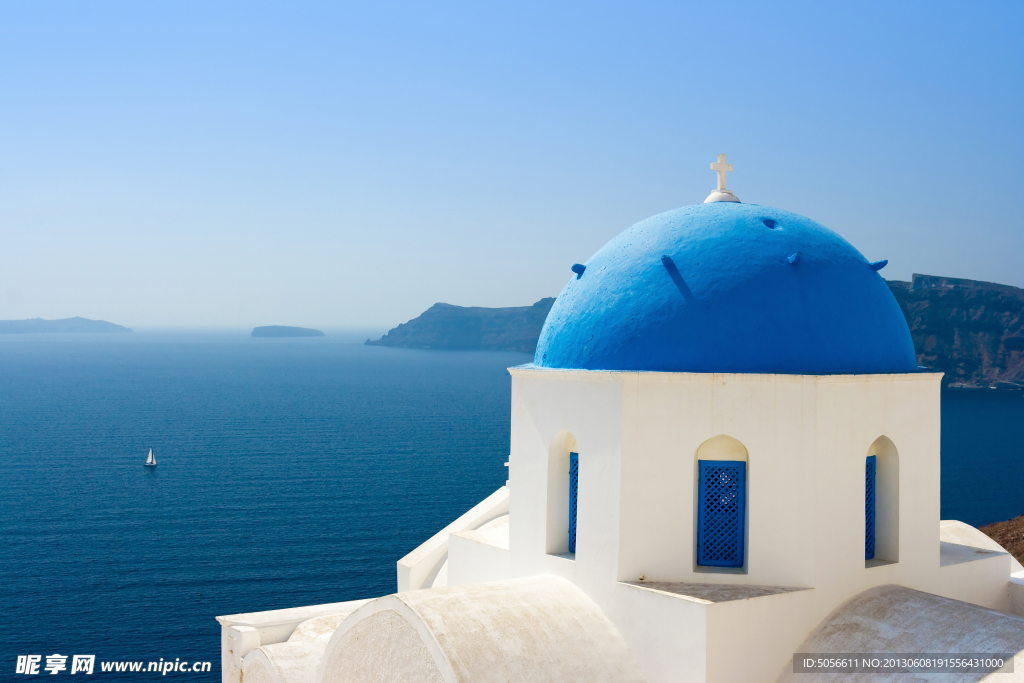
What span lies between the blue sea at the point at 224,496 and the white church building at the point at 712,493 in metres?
23.3

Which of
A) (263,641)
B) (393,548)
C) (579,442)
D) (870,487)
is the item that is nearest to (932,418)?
(870,487)

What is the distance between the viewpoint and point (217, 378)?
471 ft

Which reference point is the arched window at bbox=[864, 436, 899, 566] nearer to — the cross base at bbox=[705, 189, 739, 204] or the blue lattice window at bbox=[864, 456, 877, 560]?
the blue lattice window at bbox=[864, 456, 877, 560]

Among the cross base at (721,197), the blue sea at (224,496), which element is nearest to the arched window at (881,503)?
the cross base at (721,197)

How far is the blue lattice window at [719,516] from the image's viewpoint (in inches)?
393

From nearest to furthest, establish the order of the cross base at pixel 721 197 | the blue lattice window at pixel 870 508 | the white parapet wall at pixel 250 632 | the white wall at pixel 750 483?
the white wall at pixel 750 483 → the blue lattice window at pixel 870 508 → the cross base at pixel 721 197 → the white parapet wall at pixel 250 632

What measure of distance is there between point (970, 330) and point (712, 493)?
13680 centimetres

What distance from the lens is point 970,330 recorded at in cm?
12812

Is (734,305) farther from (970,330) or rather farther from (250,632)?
(970,330)

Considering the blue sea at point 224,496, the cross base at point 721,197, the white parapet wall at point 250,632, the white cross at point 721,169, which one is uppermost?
the white cross at point 721,169

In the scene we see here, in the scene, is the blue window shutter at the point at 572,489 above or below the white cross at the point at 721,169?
below

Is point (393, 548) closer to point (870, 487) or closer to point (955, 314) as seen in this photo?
point (870, 487)

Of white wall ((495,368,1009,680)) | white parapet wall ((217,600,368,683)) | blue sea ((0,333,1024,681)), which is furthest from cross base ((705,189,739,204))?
blue sea ((0,333,1024,681))

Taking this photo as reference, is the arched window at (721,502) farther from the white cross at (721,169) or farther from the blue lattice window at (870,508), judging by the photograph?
the white cross at (721,169)
